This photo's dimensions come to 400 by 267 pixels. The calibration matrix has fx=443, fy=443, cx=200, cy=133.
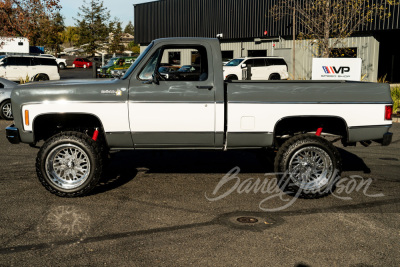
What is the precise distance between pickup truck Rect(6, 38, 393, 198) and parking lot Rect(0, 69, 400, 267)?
1.39ft

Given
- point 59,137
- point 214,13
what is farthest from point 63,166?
point 214,13

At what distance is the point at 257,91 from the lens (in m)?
6.05

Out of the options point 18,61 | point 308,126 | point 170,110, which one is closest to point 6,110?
point 170,110

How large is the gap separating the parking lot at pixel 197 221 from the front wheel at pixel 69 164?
180 mm

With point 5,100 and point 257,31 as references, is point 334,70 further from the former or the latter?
point 257,31

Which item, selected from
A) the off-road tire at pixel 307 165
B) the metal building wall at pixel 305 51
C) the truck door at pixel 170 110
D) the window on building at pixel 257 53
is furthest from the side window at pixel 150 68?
the window on building at pixel 257 53

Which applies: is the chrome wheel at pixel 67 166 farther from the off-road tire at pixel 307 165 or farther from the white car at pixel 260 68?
the white car at pixel 260 68

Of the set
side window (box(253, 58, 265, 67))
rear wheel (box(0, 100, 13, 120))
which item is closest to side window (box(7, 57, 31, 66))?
side window (box(253, 58, 265, 67))

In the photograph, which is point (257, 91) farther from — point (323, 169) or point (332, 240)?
point (332, 240)

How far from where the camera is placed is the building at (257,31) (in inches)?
1172

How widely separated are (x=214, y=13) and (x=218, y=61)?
35.4 m

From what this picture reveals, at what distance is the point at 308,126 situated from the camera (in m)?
6.71

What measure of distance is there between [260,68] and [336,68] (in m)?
13.9

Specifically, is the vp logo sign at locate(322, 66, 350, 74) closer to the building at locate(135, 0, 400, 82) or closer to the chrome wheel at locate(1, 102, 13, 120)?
the chrome wheel at locate(1, 102, 13, 120)
